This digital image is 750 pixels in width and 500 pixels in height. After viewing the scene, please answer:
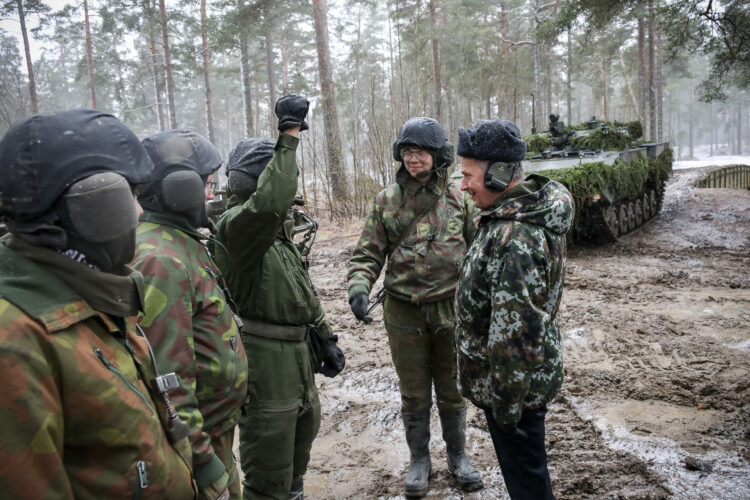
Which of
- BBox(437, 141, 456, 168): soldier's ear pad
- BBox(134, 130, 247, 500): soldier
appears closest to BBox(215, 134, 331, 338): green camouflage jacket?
BBox(134, 130, 247, 500): soldier

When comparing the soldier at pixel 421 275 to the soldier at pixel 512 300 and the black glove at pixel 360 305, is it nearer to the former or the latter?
the black glove at pixel 360 305

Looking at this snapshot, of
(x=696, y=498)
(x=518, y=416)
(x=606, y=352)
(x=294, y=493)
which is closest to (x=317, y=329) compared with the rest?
(x=294, y=493)

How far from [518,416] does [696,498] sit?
1.42 meters

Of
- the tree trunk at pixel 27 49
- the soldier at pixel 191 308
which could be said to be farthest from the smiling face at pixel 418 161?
the tree trunk at pixel 27 49

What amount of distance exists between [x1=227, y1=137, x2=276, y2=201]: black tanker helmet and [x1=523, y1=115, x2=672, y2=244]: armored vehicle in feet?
21.0

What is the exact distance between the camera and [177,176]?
1.77 m

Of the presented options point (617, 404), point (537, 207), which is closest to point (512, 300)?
point (537, 207)

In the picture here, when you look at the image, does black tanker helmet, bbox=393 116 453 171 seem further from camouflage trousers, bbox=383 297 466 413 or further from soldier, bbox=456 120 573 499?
camouflage trousers, bbox=383 297 466 413

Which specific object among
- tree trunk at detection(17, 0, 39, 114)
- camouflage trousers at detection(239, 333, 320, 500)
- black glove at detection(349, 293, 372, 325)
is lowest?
camouflage trousers at detection(239, 333, 320, 500)

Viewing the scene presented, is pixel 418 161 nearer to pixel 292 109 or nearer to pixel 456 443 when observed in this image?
pixel 292 109

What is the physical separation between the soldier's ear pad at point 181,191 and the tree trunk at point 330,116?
31.6 feet

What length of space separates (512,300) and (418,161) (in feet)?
3.89

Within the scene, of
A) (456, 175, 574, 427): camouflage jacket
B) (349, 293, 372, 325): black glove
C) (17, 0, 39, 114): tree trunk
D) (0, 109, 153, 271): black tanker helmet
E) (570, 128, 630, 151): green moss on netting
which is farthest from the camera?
(17, 0, 39, 114): tree trunk

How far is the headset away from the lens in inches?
84.4
